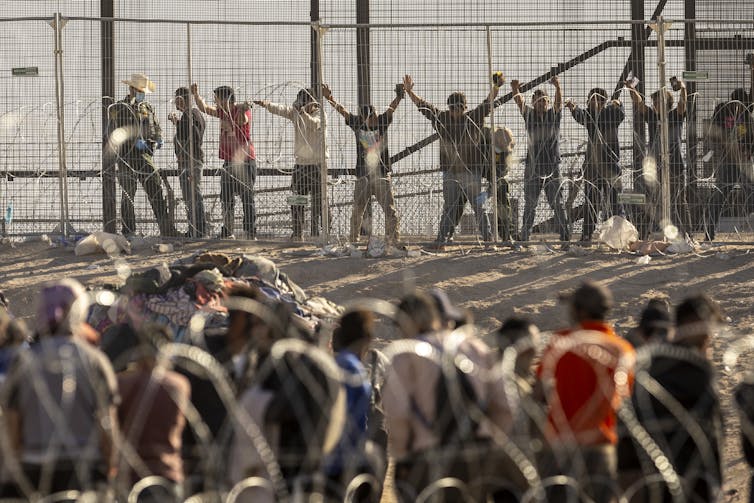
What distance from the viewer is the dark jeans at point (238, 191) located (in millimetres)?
15703

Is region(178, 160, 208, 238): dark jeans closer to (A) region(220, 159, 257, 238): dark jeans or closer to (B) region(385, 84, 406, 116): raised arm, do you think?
(A) region(220, 159, 257, 238): dark jeans

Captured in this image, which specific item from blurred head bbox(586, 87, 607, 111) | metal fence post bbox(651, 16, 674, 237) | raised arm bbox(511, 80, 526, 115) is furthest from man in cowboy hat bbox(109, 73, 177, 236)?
metal fence post bbox(651, 16, 674, 237)

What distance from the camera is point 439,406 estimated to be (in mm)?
7184

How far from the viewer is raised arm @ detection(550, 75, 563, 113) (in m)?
15.5

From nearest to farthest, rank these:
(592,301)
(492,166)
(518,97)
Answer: (592,301) → (518,97) → (492,166)

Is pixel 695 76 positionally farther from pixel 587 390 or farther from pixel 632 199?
pixel 587 390

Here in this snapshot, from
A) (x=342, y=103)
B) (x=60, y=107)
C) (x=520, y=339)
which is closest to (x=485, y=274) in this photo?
(x=342, y=103)

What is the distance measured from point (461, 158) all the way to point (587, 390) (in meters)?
8.36

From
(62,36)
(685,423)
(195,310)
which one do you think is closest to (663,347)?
(685,423)

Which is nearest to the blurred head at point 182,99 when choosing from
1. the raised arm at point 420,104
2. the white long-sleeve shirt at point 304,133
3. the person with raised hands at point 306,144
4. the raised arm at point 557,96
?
the person with raised hands at point 306,144

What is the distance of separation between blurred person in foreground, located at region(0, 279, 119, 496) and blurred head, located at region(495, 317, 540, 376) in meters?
2.21

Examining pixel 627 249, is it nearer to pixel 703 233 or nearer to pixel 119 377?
pixel 703 233

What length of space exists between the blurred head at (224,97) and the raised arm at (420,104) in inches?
67.8

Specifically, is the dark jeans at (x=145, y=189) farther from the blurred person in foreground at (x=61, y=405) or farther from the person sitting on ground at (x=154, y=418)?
the blurred person in foreground at (x=61, y=405)
